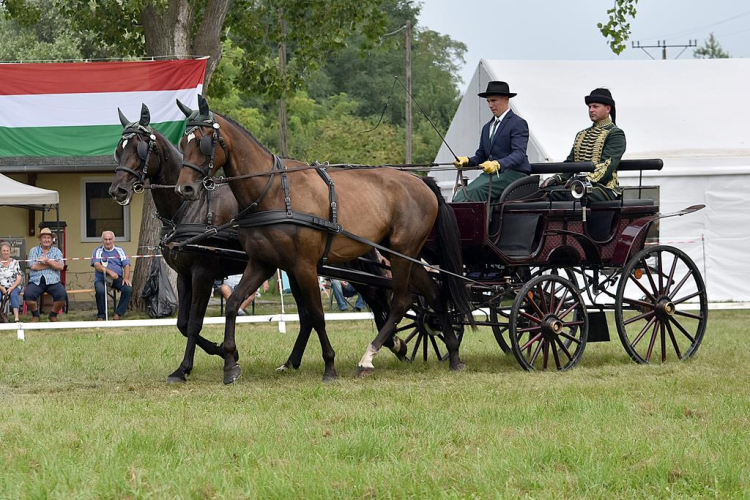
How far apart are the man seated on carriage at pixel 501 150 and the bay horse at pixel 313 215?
1.40ft

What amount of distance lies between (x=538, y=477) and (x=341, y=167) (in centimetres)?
499

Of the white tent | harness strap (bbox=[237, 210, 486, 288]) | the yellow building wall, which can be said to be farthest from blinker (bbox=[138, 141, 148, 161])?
the yellow building wall

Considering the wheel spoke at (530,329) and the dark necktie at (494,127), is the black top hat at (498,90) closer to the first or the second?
the dark necktie at (494,127)

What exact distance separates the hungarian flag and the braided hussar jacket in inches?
320

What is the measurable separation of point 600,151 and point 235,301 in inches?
142

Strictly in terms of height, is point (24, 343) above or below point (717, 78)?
below

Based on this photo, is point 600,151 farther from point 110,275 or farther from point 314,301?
point 110,275

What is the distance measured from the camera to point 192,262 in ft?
30.2

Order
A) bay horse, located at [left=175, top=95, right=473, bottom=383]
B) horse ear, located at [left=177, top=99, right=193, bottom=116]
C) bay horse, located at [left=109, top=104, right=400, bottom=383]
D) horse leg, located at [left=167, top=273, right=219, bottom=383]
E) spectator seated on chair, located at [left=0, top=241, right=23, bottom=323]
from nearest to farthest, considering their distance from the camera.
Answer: horse ear, located at [left=177, top=99, right=193, bottom=116]
bay horse, located at [left=175, top=95, right=473, bottom=383]
bay horse, located at [left=109, top=104, right=400, bottom=383]
horse leg, located at [left=167, top=273, right=219, bottom=383]
spectator seated on chair, located at [left=0, top=241, right=23, bottom=323]

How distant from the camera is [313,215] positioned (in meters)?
8.70

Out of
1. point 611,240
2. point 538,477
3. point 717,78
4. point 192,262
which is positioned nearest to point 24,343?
point 192,262

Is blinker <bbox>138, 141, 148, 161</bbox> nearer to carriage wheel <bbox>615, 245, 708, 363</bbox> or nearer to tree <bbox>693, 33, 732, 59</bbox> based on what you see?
carriage wheel <bbox>615, 245, 708, 363</bbox>

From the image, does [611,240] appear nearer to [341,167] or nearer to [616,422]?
[341,167]

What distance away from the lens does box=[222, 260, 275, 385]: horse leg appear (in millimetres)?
8570
